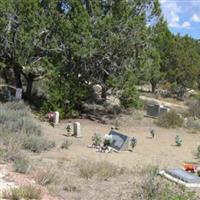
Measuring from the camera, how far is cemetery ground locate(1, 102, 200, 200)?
8.93 meters

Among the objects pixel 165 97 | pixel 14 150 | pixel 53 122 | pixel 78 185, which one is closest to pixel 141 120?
pixel 53 122

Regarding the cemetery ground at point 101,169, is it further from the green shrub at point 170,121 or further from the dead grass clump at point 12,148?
the green shrub at point 170,121

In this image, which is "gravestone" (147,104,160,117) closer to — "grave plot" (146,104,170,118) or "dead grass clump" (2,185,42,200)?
"grave plot" (146,104,170,118)

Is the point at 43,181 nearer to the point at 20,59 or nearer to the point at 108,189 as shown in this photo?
the point at 108,189

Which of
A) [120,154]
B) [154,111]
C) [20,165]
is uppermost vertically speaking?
[154,111]

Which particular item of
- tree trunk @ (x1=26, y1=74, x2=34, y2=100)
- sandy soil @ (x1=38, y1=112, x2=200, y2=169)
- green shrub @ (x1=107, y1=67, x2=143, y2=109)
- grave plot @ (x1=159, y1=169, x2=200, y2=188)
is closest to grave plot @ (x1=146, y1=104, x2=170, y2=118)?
sandy soil @ (x1=38, y1=112, x2=200, y2=169)

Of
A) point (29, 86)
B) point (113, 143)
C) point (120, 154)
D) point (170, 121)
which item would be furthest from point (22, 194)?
point (29, 86)

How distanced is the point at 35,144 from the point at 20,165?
10.9 ft

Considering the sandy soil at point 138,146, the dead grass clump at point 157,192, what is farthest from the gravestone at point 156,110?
the dead grass clump at point 157,192

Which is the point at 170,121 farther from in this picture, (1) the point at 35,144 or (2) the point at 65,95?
(1) the point at 35,144

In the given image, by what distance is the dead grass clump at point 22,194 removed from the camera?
8.05m

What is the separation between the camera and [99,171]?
35.0ft

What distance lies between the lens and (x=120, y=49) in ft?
74.5

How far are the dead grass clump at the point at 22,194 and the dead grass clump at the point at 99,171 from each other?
7.19 feet
